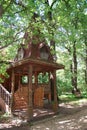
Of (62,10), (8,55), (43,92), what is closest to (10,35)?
(8,55)

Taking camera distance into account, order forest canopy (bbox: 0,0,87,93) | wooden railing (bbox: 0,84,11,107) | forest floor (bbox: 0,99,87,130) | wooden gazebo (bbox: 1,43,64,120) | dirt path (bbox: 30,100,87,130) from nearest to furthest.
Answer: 1. dirt path (bbox: 30,100,87,130)
2. forest floor (bbox: 0,99,87,130)
3. forest canopy (bbox: 0,0,87,93)
4. wooden gazebo (bbox: 1,43,64,120)
5. wooden railing (bbox: 0,84,11,107)

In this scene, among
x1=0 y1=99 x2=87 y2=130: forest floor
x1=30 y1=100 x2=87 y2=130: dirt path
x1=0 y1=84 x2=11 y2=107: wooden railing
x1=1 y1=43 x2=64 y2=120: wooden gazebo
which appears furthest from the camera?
x1=0 y1=84 x2=11 y2=107: wooden railing

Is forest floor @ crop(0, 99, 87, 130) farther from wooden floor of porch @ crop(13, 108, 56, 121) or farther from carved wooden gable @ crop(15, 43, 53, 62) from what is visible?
carved wooden gable @ crop(15, 43, 53, 62)

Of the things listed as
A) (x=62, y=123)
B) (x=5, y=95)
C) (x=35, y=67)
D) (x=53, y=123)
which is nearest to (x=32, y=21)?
(x=35, y=67)

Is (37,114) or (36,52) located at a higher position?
(36,52)

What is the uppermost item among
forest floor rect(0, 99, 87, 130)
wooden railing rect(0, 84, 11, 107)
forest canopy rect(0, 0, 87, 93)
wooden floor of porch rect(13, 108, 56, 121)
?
forest canopy rect(0, 0, 87, 93)

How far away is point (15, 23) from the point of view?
13539mm

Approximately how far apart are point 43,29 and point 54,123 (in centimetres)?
583

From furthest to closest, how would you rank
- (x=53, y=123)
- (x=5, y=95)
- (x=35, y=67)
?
(x=5, y=95), (x=35, y=67), (x=53, y=123)

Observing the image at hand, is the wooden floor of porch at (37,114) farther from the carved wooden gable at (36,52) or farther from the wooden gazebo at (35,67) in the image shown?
the carved wooden gable at (36,52)

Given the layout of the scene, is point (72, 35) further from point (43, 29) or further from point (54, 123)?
point (54, 123)

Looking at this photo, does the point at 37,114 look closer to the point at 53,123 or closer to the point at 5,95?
the point at 53,123

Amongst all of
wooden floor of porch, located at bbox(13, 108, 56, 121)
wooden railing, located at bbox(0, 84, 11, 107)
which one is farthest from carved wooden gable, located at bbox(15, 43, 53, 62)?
wooden floor of porch, located at bbox(13, 108, 56, 121)

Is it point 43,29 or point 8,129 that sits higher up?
point 43,29
